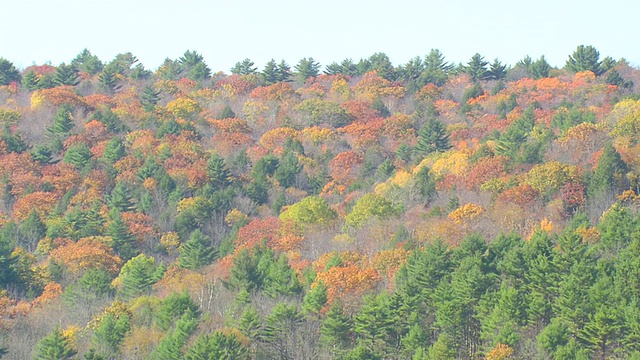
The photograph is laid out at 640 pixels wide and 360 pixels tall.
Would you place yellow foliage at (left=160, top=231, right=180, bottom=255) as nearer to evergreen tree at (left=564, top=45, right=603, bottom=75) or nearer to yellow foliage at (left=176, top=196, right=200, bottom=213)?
yellow foliage at (left=176, top=196, right=200, bottom=213)

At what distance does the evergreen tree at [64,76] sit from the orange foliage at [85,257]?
1594 inches

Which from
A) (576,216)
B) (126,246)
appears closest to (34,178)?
(126,246)

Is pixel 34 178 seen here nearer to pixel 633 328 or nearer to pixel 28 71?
pixel 28 71

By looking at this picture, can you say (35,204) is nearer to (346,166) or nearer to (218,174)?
(218,174)

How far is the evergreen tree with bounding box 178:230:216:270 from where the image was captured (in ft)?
213

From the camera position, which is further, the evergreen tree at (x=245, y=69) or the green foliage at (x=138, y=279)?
the evergreen tree at (x=245, y=69)

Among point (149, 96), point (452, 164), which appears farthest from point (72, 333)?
point (149, 96)

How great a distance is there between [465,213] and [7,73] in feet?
183

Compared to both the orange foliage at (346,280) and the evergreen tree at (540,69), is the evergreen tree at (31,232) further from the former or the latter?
the evergreen tree at (540,69)

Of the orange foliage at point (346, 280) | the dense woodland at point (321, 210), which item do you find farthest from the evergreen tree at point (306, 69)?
the orange foliage at point (346, 280)

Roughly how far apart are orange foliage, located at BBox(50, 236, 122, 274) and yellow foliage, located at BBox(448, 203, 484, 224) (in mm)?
16966

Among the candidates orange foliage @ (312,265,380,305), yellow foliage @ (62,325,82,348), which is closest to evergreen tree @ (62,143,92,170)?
yellow foliage @ (62,325,82,348)

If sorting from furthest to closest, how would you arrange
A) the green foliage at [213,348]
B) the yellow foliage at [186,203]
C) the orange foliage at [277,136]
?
the orange foliage at [277,136], the yellow foliage at [186,203], the green foliage at [213,348]

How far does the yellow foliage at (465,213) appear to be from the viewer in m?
64.8
